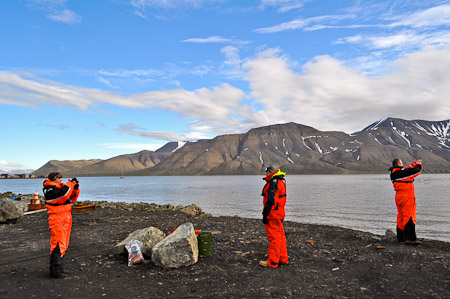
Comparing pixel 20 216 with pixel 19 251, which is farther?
pixel 20 216

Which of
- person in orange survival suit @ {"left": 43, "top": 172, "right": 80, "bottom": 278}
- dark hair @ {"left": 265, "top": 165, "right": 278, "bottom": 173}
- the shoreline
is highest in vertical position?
dark hair @ {"left": 265, "top": 165, "right": 278, "bottom": 173}

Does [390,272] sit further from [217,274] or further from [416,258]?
[217,274]

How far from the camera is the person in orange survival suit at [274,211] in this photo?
790cm

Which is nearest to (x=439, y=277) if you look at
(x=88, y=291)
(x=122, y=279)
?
(x=122, y=279)

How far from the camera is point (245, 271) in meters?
8.05

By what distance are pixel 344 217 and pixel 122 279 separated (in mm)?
26348

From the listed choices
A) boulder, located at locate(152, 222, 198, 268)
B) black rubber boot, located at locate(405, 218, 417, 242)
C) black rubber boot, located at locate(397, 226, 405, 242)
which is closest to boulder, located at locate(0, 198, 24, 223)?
boulder, located at locate(152, 222, 198, 268)

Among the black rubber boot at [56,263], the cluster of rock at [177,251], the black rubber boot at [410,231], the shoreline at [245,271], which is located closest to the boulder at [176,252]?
the cluster of rock at [177,251]

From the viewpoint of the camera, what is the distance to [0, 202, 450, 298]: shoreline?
265 inches

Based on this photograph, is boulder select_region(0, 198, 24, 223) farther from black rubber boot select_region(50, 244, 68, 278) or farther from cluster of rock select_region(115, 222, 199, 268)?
cluster of rock select_region(115, 222, 199, 268)

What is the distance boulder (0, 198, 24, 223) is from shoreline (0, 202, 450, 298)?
4527 millimetres

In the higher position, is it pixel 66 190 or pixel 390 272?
pixel 66 190

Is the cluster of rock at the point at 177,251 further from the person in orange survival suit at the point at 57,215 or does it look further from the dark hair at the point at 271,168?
the dark hair at the point at 271,168

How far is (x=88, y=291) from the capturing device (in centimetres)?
687
